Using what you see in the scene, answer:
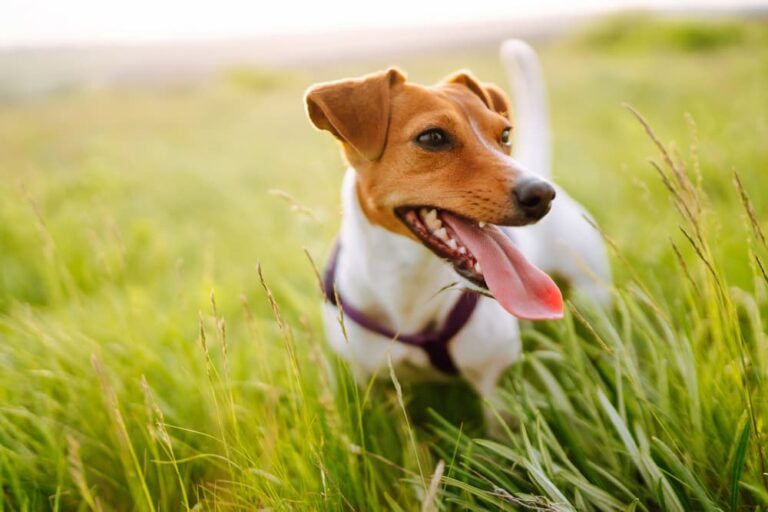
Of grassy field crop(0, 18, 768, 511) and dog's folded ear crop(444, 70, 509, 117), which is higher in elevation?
dog's folded ear crop(444, 70, 509, 117)

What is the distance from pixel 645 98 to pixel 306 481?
9.45 m

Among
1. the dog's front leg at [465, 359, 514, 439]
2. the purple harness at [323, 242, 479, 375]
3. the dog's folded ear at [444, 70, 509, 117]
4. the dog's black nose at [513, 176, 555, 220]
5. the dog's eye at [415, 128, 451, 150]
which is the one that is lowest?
the dog's front leg at [465, 359, 514, 439]

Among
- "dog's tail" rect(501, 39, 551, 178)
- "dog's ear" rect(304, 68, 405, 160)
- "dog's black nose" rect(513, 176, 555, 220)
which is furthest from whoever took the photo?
"dog's tail" rect(501, 39, 551, 178)

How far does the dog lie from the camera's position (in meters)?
1.85

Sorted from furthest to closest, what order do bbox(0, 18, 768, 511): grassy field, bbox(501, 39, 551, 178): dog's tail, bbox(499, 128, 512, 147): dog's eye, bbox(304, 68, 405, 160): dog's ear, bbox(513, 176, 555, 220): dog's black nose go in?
bbox(501, 39, 551, 178): dog's tail
bbox(499, 128, 512, 147): dog's eye
bbox(304, 68, 405, 160): dog's ear
bbox(513, 176, 555, 220): dog's black nose
bbox(0, 18, 768, 511): grassy field

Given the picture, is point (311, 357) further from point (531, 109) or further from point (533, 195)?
point (531, 109)

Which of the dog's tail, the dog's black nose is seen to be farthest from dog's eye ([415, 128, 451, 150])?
the dog's tail

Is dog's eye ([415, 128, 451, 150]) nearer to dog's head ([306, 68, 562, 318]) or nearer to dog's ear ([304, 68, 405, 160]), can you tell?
dog's head ([306, 68, 562, 318])

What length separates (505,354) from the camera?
2.30 metres

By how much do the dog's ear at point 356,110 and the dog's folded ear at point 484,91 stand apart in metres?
0.51

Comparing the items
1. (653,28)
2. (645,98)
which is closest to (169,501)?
(645,98)

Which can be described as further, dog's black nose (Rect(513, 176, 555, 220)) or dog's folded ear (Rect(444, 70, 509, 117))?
dog's folded ear (Rect(444, 70, 509, 117))

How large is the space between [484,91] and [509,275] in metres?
1.00

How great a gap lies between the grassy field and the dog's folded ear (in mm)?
722
